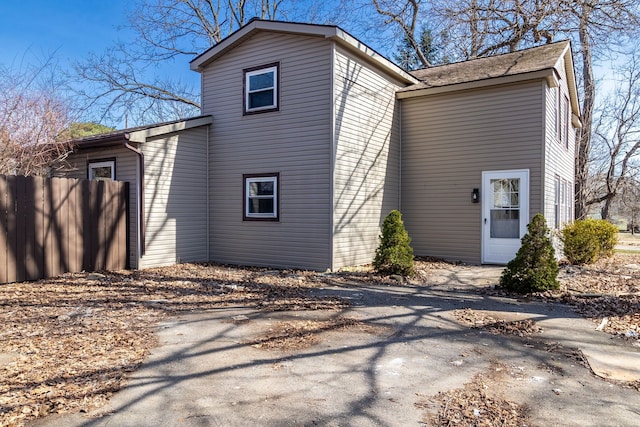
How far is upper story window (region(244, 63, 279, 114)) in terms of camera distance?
10023mm

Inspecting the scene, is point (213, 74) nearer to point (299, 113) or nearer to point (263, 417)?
point (299, 113)

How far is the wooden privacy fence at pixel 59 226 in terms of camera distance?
7.39 metres

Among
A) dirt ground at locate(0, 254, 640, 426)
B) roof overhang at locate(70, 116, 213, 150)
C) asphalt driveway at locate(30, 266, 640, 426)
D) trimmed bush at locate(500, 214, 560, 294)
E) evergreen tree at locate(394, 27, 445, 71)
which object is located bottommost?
asphalt driveway at locate(30, 266, 640, 426)

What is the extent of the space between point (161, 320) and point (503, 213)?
814 cm

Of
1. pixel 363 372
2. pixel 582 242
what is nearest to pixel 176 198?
pixel 363 372

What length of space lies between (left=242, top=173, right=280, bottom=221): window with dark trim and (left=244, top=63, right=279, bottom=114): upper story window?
1.62 meters

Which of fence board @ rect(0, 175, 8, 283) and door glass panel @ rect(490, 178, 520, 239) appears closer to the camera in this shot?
fence board @ rect(0, 175, 8, 283)

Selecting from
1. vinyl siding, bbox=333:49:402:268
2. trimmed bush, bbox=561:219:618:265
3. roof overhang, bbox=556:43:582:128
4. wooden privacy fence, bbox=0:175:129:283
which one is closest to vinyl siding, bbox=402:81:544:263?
vinyl siding, bbox=333:49:402:268

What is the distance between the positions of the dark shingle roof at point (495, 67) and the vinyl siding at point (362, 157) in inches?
51.4

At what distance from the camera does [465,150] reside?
1063cm

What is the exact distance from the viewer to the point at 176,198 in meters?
10.1

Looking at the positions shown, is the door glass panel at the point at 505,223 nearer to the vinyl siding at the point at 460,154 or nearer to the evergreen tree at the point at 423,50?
the vinyl siding at the point at 460,154

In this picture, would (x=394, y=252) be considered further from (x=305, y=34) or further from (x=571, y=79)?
(x=571, y=79)

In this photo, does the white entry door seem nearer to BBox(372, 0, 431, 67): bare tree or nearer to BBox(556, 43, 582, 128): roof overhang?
BBox(556, 43, 582, 128): roof overhang
